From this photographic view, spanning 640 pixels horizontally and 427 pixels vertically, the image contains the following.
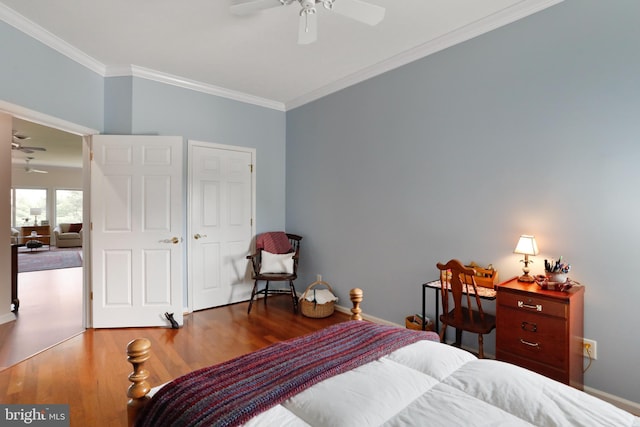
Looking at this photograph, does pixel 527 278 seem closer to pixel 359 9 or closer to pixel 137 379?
pixel 359 9

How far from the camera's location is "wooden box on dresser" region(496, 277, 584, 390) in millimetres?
2033

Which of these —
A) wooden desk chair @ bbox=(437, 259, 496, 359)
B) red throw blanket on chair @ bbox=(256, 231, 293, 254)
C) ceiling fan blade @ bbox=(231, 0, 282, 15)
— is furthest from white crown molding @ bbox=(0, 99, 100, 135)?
wooden desk chair @ bbox=(437, 259, 496, 359)

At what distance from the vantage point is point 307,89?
431 cm

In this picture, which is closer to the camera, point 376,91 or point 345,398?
point 345,398

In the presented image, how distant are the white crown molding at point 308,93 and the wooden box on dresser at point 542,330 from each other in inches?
79.9

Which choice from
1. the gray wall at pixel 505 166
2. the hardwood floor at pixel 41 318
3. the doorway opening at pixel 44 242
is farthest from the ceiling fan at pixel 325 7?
the hardwood floor at pixel 41 318

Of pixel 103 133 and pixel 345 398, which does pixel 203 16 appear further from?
pixel 345 398

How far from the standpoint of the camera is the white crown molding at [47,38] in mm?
2613

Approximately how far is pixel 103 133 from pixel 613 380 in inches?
195

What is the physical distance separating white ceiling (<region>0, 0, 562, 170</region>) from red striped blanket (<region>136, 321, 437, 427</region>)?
2.34 m

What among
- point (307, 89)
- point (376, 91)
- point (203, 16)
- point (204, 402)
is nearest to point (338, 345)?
point (204, 402)

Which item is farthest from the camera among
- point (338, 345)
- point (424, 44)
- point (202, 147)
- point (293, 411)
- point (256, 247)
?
point (256, 247)

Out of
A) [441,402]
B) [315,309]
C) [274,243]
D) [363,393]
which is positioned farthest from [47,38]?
[441,402]

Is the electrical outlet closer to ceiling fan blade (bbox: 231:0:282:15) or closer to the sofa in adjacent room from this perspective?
ceiling fan blade (bbox: 231:0:282:15)
